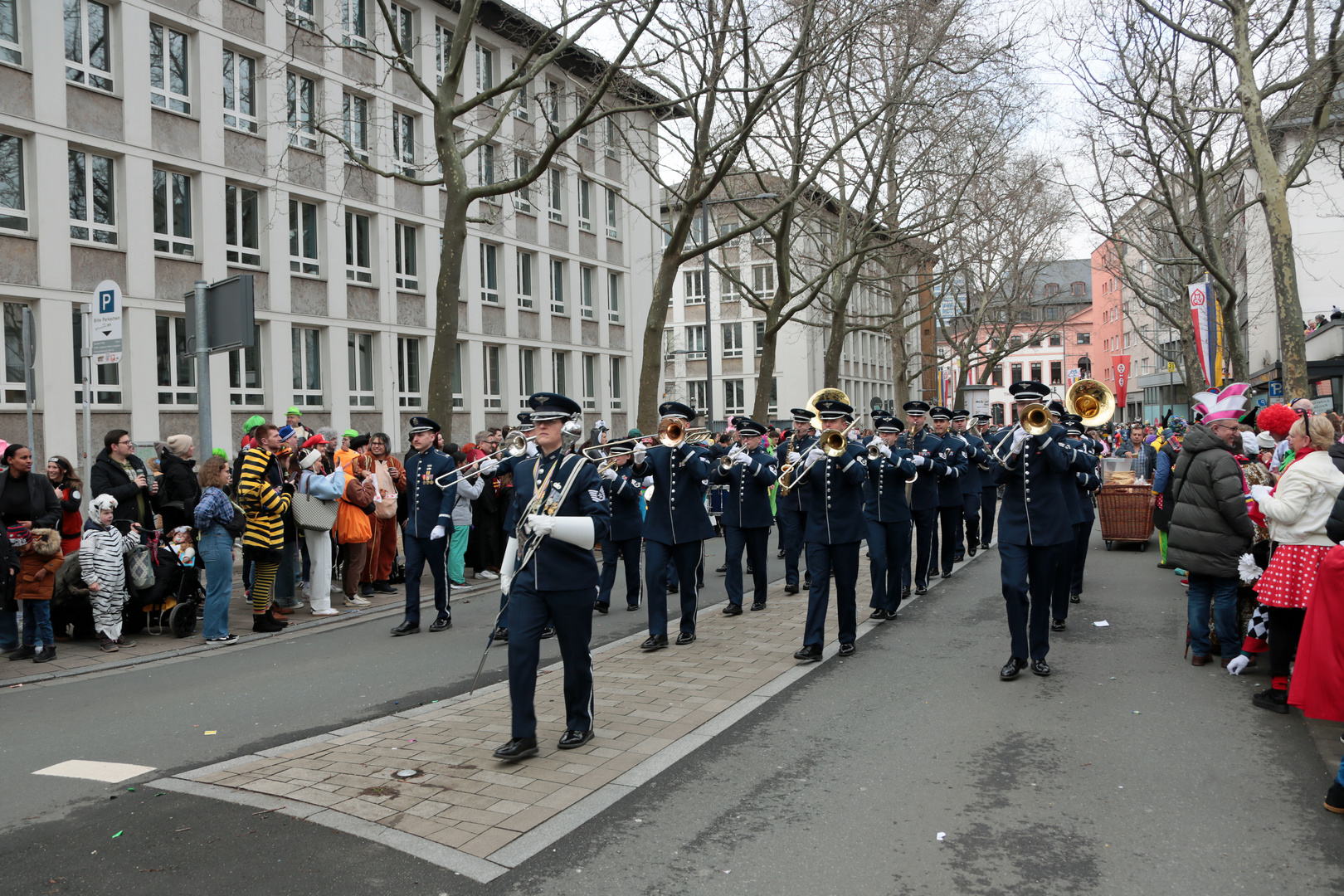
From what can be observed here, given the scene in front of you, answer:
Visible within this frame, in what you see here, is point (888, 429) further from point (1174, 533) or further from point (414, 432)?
point (414, 432)

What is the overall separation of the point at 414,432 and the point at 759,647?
4133mm

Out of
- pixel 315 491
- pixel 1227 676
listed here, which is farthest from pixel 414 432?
pixel 1227 676

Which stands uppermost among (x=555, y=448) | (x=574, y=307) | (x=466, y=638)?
(x=574, y=307)

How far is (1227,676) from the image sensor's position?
7.31 m

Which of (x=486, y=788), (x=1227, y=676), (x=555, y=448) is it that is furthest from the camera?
(x=1227, y=676)

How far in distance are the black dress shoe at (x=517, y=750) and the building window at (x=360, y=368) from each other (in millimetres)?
21416

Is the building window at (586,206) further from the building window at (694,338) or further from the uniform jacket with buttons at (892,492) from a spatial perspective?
the uniform jacket with buttons at (892,492)

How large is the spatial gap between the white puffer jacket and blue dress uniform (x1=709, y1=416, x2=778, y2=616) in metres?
4.74

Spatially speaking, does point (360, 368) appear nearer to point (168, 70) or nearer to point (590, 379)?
point (168, 70)

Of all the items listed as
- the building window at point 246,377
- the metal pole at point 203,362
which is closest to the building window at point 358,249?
→ the building window at point 246,377

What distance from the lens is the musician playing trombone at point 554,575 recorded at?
556cm

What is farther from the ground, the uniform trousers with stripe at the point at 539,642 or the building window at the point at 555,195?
the building window at the point at 555,195

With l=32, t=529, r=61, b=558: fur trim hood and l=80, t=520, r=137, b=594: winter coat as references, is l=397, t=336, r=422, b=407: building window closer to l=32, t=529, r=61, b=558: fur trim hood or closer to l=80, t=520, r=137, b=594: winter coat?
l=80, t=520, r=137, b=594: winter coat

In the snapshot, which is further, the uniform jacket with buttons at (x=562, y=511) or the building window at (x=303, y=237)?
the building window at (x=303, y=237)
